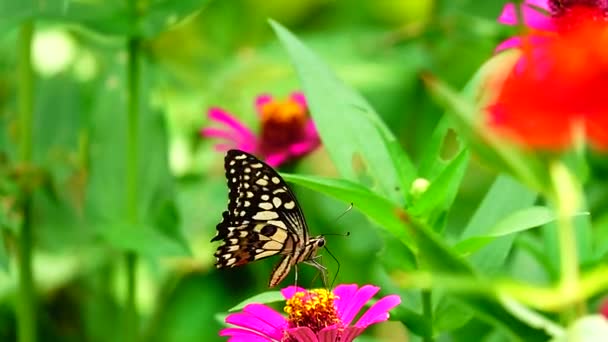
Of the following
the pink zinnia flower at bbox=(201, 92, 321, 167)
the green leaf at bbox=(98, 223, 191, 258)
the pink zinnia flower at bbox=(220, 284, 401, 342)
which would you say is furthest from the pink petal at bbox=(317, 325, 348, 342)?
the pink zinnia flower at bbox=(201, 92, 321, 167)

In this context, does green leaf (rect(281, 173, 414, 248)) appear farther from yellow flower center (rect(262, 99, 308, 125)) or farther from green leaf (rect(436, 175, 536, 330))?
yellow flower center (rect(262, 99, 308, 125))

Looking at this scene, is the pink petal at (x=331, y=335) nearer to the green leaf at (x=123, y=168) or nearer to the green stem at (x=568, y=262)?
the green stem at (x=568, y=262)

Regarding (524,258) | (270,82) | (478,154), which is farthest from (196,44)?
(478,154)

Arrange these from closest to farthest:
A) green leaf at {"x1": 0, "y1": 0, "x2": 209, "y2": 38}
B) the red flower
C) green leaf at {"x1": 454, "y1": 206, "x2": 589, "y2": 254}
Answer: the red flower, green leaf at {"x1": 454, "y1": 206, "x2": 589, "y2": 254}, green leaf at {"x1": 0, "y1": 0, "x2": 209, "y2": 38}

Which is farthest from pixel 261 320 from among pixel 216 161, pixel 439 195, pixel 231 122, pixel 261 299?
pixel 216 161

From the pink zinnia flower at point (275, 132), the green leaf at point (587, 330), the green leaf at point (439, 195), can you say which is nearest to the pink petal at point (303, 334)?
the green leaf at point (439, 195)

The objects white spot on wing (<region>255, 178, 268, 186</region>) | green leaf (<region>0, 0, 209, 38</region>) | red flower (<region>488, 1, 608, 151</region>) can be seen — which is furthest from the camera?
green leaf (<region>0, 0, 209, 38</region>)
